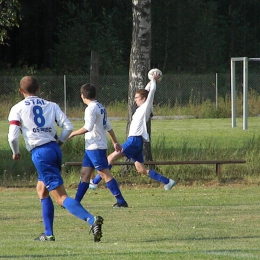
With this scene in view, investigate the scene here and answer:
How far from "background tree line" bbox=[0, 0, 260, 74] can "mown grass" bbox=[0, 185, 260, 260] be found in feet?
99.6

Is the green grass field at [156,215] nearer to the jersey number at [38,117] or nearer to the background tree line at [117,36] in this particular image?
the jersey number at [38,117]

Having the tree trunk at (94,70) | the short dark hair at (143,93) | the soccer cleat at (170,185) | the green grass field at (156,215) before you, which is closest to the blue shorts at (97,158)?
the green grass field at (156,215)

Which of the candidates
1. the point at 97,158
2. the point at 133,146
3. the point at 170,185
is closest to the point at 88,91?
the point at 97,158

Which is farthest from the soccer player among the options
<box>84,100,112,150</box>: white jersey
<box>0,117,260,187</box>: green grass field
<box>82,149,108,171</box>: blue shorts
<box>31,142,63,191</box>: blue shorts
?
<box>31,142,63,191</box>: blue shorts

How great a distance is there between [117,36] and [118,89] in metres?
12.7

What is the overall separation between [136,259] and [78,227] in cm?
332

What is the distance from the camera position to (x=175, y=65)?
173 ft

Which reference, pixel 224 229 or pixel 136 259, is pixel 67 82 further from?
pixel 136 259

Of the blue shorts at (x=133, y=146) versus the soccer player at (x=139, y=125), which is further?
the blue shorts at (x=133, y=146)

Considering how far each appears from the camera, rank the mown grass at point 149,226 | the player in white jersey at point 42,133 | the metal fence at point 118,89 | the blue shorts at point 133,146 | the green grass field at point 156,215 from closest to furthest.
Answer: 1. the mown grass at point 149,226
2. the green grass field at point 156,215
3. the player in white jersey at point 42,133
4. the blue shorts at point 133,146
5. the metal fence at point 118,89

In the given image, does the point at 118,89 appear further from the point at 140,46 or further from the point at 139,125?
the point at 139,125

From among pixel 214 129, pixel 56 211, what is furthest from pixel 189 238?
pixel 214 129

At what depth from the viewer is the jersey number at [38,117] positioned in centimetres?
895

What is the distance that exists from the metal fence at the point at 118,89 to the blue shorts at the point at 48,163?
1037 inches
